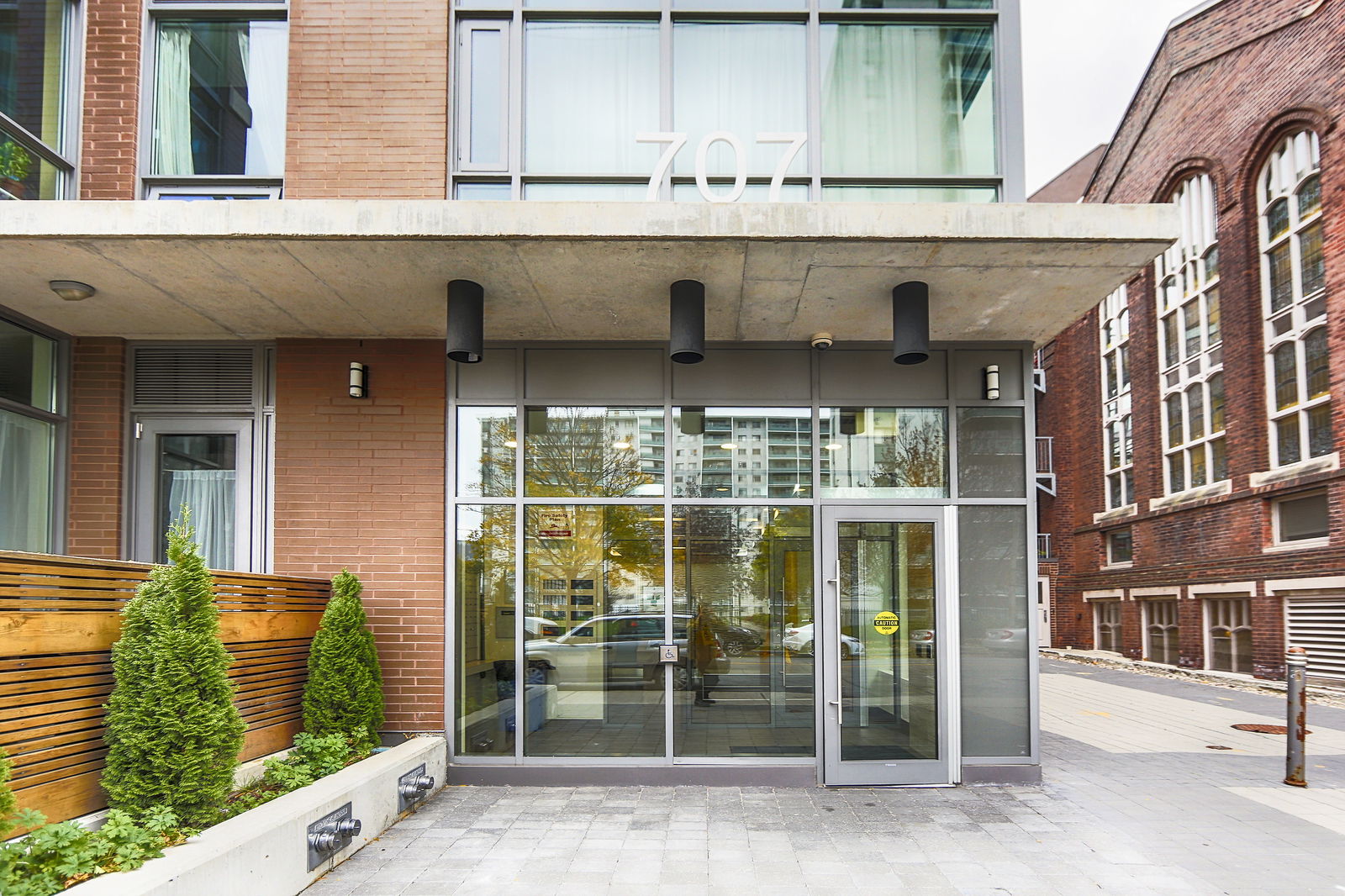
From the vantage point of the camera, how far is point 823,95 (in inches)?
303

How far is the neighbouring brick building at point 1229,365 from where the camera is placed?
15.1m

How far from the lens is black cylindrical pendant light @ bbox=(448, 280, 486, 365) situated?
6.26 metres

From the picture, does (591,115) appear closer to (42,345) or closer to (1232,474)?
(42,345)

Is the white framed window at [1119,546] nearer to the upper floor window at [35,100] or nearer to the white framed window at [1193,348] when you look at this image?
the white framed window at [1193,348]

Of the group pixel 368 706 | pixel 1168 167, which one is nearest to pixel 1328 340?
pixel 1168 167

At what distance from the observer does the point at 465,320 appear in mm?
6301

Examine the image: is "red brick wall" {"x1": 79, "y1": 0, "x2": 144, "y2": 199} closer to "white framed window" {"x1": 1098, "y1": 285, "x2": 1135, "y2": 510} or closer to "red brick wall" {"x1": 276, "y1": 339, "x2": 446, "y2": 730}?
"red brick wall" {"x1": 276, "y1": 339, "x2": 446, "y2": 730}

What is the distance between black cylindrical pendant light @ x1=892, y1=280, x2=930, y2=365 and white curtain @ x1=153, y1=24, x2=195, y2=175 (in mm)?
6032

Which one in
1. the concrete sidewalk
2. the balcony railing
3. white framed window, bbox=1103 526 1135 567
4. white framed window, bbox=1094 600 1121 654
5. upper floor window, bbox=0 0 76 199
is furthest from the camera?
the balcony railing

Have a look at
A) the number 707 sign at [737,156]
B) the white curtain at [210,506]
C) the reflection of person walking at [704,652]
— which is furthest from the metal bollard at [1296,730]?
the white curtain at [210,506]

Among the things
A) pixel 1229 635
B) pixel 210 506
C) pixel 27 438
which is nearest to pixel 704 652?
pixel 210 506

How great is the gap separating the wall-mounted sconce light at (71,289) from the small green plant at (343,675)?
2732mm

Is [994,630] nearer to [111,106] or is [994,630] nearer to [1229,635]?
[111,106]

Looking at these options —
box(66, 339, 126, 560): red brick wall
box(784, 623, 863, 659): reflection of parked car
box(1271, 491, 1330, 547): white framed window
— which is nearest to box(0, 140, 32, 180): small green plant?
box(66, 339, 126, 560): red brick wall
